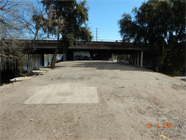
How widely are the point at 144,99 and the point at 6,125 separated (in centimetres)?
451

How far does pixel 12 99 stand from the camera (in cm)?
537

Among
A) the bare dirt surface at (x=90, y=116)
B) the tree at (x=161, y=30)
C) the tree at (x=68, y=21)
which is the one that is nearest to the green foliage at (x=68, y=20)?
the tree at (x=68, y=21)

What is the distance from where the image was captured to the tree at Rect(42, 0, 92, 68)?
14.8 m

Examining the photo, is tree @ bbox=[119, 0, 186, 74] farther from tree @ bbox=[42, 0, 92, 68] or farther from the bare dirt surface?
the bare dirt surface

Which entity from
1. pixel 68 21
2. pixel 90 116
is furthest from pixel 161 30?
pixel 90 116

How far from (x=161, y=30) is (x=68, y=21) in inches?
532

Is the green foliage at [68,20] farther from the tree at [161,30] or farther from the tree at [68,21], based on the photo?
the tree at [161,30]

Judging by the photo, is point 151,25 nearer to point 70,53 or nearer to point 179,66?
point 179,66

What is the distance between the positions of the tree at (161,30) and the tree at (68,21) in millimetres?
8370

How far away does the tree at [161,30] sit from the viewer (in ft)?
63.7

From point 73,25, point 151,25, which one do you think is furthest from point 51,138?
point 151,25

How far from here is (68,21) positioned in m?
A: 16.9

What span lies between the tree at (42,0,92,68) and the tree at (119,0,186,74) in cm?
837

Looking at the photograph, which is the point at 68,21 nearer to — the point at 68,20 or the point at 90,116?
the point at 68,20
